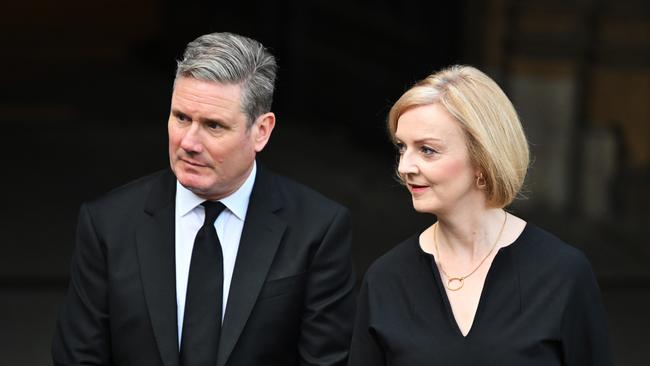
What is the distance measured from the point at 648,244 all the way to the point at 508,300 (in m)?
5.85

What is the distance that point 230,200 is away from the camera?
3680mm

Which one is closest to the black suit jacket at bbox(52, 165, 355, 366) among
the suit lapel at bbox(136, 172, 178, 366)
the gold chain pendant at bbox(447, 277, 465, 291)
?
the suit lapel at bbox(136, 172, 178, 366)

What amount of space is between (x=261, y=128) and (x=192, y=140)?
0.25 m

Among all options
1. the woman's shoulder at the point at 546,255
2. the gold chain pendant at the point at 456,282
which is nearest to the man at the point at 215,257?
the gold chain pendant at the point at 456,282

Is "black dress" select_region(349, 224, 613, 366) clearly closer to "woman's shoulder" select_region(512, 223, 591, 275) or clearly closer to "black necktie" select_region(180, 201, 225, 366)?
"woman's shoulder" select_region(512, 223, 591, 275)

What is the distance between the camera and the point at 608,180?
9523 mm

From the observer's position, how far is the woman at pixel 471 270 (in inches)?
127

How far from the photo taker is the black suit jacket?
11.8 ft

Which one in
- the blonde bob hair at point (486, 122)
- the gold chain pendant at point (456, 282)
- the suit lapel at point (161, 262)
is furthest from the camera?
the suit lapel at point (161, 262)

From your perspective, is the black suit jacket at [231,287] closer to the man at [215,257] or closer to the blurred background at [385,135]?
the man at [215,257]

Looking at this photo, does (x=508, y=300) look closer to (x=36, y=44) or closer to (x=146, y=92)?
(x=146, y=92)

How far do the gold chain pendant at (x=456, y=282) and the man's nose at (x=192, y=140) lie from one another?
0.70 m

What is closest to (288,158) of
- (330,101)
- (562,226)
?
(330,101)

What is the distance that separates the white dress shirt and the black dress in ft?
1.48
